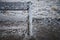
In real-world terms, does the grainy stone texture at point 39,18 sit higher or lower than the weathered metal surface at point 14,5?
lower

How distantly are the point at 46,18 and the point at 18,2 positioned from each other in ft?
1.59

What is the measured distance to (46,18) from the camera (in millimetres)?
1618

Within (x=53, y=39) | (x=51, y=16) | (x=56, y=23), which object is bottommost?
(x=53, y=39)

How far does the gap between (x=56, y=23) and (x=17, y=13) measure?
0.61 meters

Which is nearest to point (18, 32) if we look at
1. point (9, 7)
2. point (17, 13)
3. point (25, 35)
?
point (25, 35)

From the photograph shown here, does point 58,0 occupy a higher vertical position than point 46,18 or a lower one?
higher

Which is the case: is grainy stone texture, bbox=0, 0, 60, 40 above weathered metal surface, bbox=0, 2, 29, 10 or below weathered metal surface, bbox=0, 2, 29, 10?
below

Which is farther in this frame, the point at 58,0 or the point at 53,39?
the point at 58,0

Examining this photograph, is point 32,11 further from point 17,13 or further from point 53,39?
point 53,39

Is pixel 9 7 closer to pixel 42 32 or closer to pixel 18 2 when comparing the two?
pixel 18 2

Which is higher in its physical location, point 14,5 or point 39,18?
point 14,5

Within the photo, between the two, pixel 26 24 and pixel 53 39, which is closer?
pixel 53 39

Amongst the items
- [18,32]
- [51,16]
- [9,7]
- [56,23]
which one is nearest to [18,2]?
[9,7]

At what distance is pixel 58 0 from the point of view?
61.5 inches
